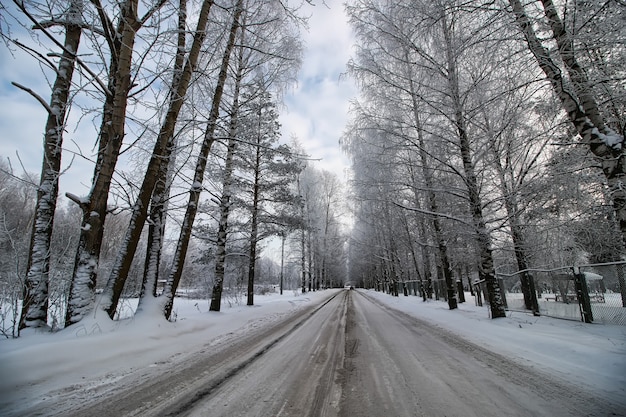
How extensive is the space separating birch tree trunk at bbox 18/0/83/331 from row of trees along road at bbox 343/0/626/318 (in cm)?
650

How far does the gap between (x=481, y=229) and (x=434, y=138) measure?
319 cm

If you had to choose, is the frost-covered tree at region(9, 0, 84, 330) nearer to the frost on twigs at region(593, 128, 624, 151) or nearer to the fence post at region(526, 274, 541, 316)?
the frost on twigs at region(593, 128, 624, 151)

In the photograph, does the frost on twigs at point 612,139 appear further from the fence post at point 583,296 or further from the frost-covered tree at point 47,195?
the frost-covered tree at point 47,195

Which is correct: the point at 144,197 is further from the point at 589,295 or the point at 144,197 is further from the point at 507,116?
the point at 589,295

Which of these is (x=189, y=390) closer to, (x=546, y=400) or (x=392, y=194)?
(x=546, y=400)

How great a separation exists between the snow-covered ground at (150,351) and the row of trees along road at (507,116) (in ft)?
6.72

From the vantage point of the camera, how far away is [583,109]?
4008mm

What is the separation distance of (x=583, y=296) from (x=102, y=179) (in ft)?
33.6

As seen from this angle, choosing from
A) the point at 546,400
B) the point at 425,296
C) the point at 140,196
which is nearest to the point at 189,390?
the point at 546,400

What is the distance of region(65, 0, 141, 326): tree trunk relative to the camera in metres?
4.44

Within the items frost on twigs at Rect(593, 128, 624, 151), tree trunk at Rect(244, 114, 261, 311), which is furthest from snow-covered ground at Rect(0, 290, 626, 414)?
tree trunk at Rect(244, 114, 261, 311)

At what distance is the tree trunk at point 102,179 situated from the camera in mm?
4438

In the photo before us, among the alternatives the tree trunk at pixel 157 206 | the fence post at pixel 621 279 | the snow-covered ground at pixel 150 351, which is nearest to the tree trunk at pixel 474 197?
the snow-covered ground at pixel 150 351

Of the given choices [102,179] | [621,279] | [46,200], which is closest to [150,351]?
[102,179]
